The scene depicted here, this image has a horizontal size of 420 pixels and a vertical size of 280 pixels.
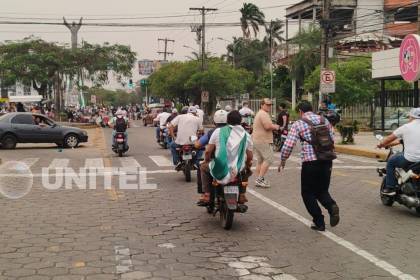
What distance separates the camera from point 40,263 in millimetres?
6027

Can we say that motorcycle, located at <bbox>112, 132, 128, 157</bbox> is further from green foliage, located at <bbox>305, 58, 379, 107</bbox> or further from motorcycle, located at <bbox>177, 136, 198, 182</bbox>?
green foliage, located at <bbox>305, 58, 379, 107</bbox>

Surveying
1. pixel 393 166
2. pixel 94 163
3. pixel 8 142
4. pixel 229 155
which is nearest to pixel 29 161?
pixel 94 163

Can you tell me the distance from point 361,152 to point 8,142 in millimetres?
13336

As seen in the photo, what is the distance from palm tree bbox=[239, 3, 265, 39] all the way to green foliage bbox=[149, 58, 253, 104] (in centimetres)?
2092

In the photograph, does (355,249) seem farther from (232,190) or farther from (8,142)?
(8,142)

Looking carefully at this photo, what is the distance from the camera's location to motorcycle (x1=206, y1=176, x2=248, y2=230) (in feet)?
24.9

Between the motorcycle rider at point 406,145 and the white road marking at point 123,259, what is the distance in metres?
4.60

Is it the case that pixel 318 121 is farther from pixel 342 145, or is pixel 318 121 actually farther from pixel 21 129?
pixel 21 129

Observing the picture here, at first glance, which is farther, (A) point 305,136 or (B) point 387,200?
(B) point 387,200

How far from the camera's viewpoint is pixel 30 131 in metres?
22.8

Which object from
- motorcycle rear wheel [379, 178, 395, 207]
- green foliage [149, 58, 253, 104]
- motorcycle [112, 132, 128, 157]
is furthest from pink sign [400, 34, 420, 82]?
green foliage [149, 58, 253, 104]

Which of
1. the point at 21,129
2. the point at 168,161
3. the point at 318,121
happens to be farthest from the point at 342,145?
the point at 318,121

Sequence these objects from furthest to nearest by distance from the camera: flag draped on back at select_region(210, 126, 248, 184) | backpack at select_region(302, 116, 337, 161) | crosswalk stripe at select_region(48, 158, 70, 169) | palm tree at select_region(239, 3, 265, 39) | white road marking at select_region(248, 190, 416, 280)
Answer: palm tree at select_region(239, 3, 265, 39)
crosswalk stripe at select_region(48, 158, 70, 169)
flag draped on back at select_region(210, 126, 248, 184)
backpack at select_region(302, 116, 337, 161)
white road marking at select_region(248, 190, 416, 280)

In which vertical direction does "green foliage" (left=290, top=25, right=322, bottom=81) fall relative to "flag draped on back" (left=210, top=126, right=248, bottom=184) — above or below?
above
